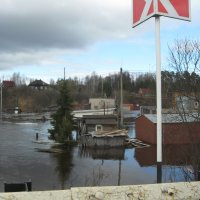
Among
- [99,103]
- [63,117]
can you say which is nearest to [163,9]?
[63,117]

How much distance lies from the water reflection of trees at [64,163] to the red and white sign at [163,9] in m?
17.2

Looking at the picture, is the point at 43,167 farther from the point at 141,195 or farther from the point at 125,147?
the point at 141,195

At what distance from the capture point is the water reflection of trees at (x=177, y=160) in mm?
12469

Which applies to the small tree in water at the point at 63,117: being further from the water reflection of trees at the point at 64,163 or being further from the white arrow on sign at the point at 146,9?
the white arrow on sign at the point at 146,9

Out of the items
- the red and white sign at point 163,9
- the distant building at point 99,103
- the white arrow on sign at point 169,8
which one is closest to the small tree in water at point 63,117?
the red and white sign at point 163,9

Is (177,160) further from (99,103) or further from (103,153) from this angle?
(99,103)

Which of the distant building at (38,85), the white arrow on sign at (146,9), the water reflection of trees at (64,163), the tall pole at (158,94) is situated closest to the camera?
the tall pole at (158,94)

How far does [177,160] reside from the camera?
20.0m

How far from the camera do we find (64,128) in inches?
1780

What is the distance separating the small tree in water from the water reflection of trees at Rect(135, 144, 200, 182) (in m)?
8.71

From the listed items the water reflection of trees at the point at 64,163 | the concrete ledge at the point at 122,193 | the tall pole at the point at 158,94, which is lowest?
the water reflection of trees at the point at 64,163

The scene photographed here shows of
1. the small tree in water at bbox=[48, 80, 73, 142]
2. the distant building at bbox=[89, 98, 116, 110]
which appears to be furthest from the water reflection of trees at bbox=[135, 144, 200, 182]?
the distant building at bbox=[89, 98, 116, 110]

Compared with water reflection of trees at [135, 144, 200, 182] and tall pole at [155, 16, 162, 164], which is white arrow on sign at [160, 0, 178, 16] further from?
water reflection of trees at [135, 144, 200, 182]

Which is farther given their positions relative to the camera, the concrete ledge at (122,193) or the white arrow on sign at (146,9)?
the white arrow on sign at (146,9)
